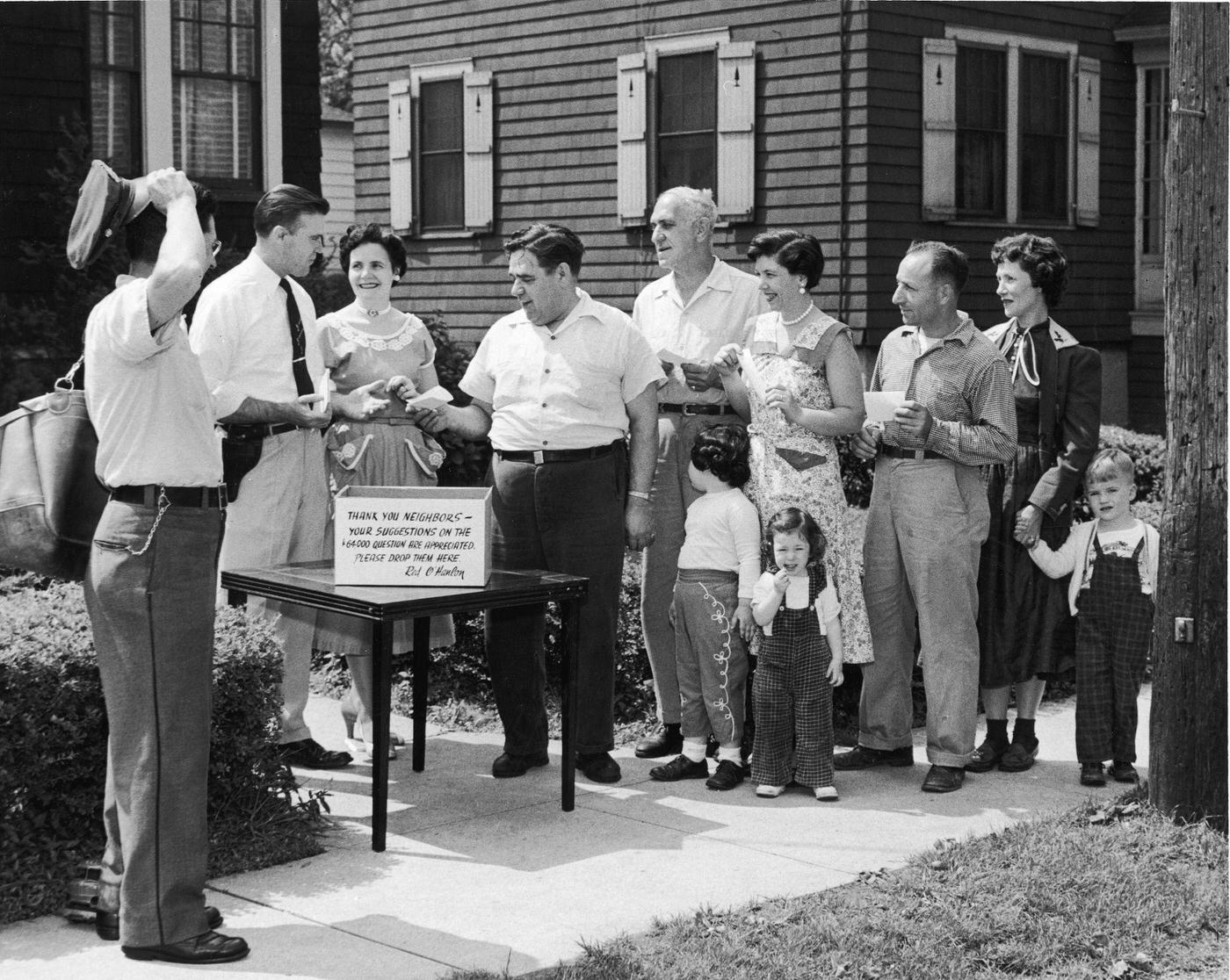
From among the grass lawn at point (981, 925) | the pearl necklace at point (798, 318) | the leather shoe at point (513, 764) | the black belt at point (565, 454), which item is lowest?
the grass lawn at point (981, 925)

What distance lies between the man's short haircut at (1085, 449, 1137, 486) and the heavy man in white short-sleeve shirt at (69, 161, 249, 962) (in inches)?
141

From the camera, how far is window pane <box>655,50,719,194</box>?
15.2 m

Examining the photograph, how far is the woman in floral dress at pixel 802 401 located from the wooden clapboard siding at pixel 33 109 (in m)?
7.22

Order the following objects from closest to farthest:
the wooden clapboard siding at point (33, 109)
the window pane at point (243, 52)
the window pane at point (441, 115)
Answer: the wooden clapboard siding at point (33, 109) → the window pane at point (243, 52) → the window pane at point (441, 115)

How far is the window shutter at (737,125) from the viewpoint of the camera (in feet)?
48.1

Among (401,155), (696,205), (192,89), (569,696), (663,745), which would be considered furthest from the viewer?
(401,155)

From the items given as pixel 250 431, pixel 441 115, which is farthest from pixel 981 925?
pixel 441 115

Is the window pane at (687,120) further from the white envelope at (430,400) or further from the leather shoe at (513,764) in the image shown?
the leather shoe at (513,764)

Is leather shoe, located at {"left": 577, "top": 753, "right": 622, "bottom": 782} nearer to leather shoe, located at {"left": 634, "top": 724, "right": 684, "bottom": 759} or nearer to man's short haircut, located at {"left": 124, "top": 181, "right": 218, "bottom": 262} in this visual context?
leather shoe, located at {"left": 634, "top": 724, "right": 684, "bottom": 759}

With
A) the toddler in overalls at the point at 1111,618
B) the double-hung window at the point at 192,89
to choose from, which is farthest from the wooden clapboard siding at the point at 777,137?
the toddler in overalls at the point at 1111,618

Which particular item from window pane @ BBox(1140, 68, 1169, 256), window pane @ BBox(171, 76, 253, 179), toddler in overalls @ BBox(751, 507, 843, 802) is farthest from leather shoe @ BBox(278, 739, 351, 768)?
window pane @ BBox(1140, 68, 1169, 256)

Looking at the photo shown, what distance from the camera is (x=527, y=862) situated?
5.27 m

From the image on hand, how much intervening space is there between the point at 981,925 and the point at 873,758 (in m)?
1.92

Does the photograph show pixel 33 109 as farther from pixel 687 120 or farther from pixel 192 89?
pixel 687 120
